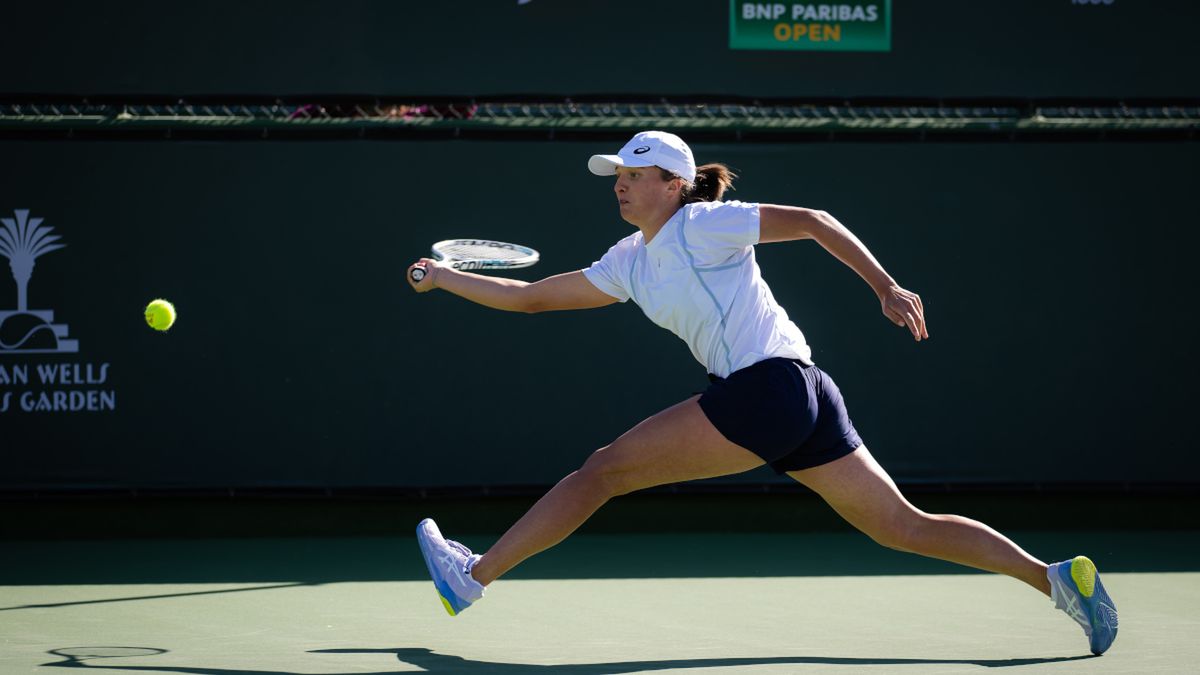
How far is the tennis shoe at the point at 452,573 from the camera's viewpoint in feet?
14.7

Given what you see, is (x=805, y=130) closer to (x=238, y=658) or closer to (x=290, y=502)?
(x=290, y=502)

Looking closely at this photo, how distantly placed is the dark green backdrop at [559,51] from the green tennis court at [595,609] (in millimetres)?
2027

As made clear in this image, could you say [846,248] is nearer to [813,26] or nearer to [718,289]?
[718,289]

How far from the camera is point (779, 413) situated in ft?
13.8

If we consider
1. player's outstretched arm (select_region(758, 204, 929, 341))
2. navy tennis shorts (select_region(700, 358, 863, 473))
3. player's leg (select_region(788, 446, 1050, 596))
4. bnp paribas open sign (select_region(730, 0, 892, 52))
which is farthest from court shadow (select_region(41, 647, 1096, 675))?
bnp paribas open sign (select_region(730, 0, 892, 52))

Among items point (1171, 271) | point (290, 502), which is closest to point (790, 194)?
point (1171, 271)

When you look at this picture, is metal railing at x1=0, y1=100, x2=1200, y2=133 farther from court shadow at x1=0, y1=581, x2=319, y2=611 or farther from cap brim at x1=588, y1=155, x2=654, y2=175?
cap brim at x1=588, y1=155, x2=654, y2=175

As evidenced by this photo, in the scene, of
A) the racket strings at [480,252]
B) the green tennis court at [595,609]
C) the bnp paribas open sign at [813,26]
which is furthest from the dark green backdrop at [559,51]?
the green tennis court at [595,609]

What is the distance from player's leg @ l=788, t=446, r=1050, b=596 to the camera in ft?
14.2

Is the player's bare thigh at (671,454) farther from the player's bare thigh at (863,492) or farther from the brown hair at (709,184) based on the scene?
the brown hair at (709,184)

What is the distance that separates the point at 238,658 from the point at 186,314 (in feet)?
9.45

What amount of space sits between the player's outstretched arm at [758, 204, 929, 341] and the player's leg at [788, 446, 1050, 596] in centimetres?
46

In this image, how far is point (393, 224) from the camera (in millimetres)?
7062

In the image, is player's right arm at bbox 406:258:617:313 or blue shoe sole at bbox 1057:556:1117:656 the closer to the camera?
blue shoe sole at bbox 1057:556:1117:656
